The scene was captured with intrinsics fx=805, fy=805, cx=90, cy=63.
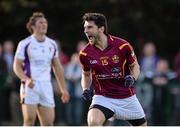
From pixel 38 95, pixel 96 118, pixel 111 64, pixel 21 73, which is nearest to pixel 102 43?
pixel 111 64

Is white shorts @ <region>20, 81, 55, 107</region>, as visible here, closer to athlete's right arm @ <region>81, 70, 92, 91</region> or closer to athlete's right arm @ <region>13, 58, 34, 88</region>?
athlete's right arm @ <region>13, 58, 34, 88</region>

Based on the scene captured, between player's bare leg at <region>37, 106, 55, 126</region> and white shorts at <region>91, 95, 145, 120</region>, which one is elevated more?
white shorts at <region>91, 95, 145, 120</region>

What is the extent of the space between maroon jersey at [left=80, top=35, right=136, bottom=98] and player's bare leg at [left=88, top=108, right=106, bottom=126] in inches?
14.5

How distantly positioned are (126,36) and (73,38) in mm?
1566

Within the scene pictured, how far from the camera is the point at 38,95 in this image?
13969mm

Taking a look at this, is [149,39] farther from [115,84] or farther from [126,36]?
[115,84]

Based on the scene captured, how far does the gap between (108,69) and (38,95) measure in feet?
8.58

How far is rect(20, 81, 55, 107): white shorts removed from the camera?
13.9 meters

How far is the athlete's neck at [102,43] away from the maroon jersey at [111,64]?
42mm

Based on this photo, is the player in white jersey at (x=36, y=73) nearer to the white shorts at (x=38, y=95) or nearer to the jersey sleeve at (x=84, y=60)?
the white shorts at (x=38, y=95)

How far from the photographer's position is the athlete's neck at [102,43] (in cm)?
1167

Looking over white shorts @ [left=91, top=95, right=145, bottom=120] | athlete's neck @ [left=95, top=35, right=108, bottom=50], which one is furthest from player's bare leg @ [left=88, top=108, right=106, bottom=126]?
athlete's neck @ [left=95, top=35, right=108, bottom=50]

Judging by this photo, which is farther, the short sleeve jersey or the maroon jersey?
the short sleeve jersey

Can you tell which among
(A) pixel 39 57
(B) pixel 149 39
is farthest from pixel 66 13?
(A) pixel 39 57
